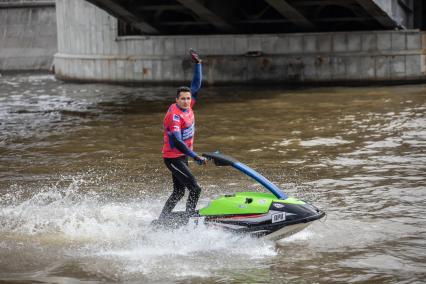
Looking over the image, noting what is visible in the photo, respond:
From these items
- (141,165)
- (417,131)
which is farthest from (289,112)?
(141,165)

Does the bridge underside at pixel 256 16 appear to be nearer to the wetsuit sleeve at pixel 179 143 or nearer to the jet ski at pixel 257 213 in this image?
the wetsuit sleeve at pixel 179 143

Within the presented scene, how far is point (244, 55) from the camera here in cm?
2923

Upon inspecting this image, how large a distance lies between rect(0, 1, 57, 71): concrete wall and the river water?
19793mm

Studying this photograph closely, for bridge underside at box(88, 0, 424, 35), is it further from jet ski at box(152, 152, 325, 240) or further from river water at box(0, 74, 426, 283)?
jet ski at box(152, 152, 325, 240)

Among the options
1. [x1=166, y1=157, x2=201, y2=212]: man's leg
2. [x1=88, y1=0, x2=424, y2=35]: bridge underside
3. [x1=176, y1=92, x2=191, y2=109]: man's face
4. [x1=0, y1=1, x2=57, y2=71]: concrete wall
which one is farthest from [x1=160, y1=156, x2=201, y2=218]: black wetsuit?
[x1=0, y1=1, x2=57, y2=71]: concrete wall

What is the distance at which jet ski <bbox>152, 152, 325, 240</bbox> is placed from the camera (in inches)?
A: 348

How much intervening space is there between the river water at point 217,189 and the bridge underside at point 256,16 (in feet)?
13.0

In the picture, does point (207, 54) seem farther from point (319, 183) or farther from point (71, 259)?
point (71, 259)

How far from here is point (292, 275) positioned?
8133 millimetres

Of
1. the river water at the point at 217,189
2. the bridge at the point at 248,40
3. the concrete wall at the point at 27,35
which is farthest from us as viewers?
the concrete wall at the point at 27,35

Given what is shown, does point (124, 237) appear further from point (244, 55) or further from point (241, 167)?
point (244, 55)

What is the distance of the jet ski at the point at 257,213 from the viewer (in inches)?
348

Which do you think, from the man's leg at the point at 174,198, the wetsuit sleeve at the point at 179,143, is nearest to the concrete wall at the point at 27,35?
the man's leg at the point at 174,198

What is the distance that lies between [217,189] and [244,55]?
1736 centimetres
